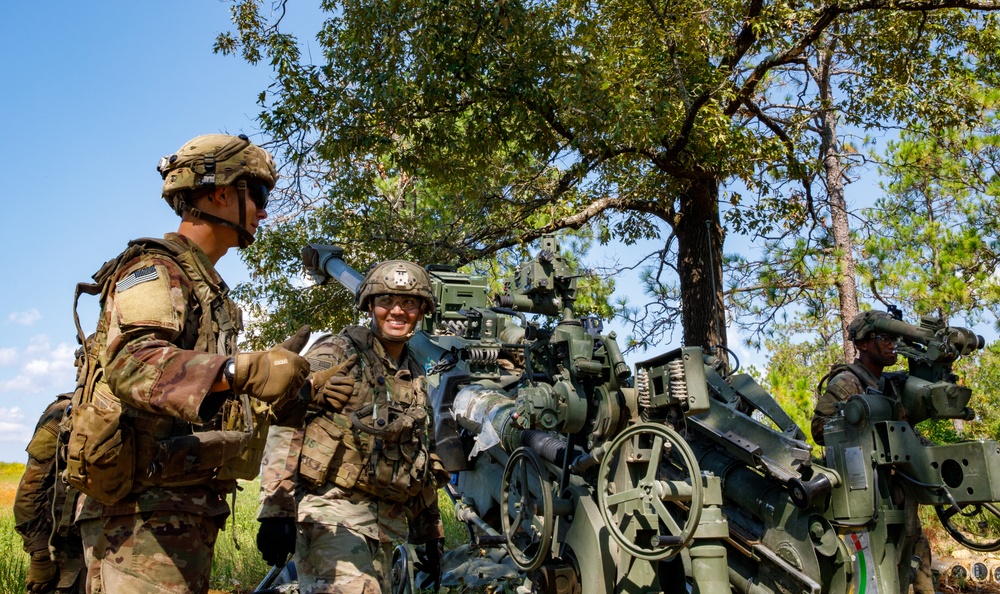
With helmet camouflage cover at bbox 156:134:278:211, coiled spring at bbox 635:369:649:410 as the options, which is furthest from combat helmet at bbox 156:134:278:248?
coiled spring at bbox 635:369:649:410

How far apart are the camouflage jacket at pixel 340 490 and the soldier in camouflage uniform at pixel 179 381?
89 cm

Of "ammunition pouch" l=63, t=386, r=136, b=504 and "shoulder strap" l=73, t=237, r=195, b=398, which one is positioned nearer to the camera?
"ammunition pouch" l=63, t=386, r=136, b=504

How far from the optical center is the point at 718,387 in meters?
6.62

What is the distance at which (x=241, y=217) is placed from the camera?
141 inches

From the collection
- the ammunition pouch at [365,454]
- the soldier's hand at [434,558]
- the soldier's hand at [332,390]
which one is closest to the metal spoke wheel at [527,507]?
the soldier's hand at [434,558]

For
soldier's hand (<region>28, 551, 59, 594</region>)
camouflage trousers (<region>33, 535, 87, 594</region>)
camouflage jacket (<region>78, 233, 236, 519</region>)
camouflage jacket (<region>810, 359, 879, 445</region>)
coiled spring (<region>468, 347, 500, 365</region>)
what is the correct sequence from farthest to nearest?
coiled spring (<region>468, 347, 500, 365</region>), camouflage jacket (<region>810, 359, 879, 445</region>), soldier's hand (<region>28, 551, 59, 594</region>), camouflage trousers (<region>33, 535, 87, 594</region>), camouflage jacket (<region>78, 233, 236, 519</region>)

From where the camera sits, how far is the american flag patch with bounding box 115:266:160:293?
307cm

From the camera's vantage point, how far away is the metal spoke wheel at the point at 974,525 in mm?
6293

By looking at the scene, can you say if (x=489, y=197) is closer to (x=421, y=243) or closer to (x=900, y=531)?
(x=421, y=243)

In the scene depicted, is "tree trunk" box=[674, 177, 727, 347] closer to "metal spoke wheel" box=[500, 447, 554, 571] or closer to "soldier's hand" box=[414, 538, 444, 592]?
"metal spoke wheel" box=[500, 447, 554, 571]

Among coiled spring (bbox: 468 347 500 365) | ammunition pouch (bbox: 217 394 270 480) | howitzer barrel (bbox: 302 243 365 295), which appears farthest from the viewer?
howitzer barrel (bbox: 302 243 365 295)

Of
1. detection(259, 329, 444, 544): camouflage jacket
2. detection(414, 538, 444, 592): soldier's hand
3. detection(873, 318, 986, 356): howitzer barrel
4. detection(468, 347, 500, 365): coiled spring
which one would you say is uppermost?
detection(468, 347, 500, 365): coiled spring

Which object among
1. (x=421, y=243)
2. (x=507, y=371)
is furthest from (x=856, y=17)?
(x=507, y=371)

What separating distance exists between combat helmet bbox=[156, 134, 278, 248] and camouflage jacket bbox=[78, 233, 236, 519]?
0.64 feet
